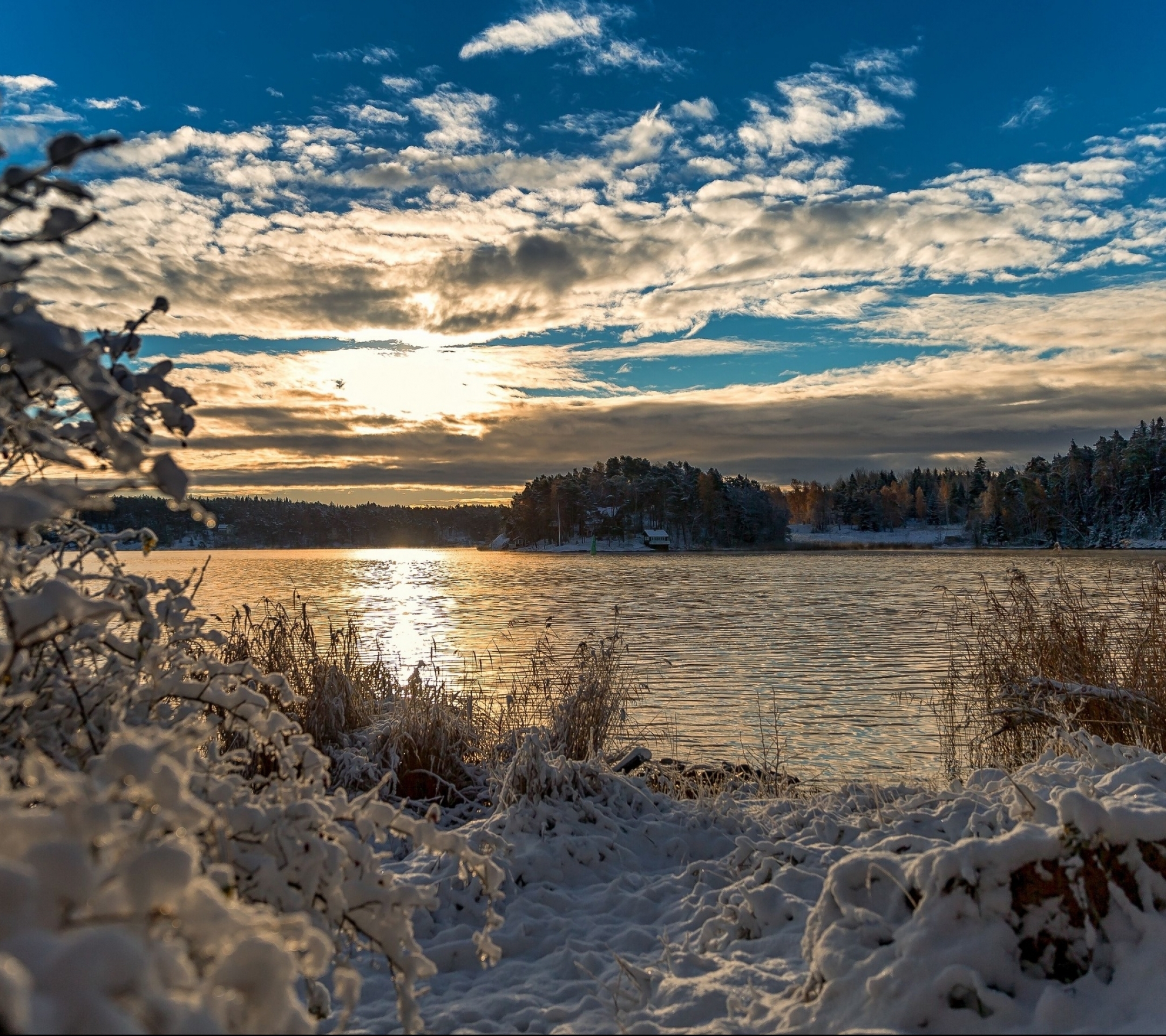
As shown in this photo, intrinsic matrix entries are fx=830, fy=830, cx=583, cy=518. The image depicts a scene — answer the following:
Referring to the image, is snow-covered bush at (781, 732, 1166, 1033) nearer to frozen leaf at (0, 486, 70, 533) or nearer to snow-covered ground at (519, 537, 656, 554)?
frozen leaf at (0, 486, 70, 533)

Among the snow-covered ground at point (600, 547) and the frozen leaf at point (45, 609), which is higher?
the frozen leaf at point (45, 609)

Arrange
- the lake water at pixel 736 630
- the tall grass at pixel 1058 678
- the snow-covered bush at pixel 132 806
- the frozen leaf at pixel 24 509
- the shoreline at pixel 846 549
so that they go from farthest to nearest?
the shoreline at pixel 846 549 < the lake water at pixel 736 630 < the tall grass at pixel 1058 678 < the frozen leaf at pixel 24 509 < the snow-covered bush at pixel 132 806

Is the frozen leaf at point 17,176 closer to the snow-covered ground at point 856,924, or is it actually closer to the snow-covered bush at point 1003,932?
the snow-covered ground at point 856,924

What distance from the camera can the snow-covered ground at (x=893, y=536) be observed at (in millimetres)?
110312

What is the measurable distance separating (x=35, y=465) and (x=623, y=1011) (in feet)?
11.5

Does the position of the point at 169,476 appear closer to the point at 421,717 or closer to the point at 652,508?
the point at 421,717

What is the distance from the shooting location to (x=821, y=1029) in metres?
2.96

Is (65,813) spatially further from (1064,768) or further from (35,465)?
(1064,768)

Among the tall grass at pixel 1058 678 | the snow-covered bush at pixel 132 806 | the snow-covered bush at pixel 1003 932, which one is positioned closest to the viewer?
the snow-covered bush at pixel 132 806

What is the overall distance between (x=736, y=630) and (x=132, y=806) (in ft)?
67.1

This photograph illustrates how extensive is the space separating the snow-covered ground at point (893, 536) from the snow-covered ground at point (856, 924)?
105479 millimetres

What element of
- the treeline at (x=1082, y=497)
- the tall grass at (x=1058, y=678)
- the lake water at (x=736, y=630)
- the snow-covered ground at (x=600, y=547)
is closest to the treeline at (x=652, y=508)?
the snow-covered ground at (x=600, y=547)

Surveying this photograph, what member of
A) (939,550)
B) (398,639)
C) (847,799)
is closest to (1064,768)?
(847,799)

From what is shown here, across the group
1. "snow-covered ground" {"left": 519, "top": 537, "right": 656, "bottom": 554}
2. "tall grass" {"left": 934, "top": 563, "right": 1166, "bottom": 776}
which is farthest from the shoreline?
"tall grass" {"left": 934, "top": 563, "right": 1166, "bottom": 776}
